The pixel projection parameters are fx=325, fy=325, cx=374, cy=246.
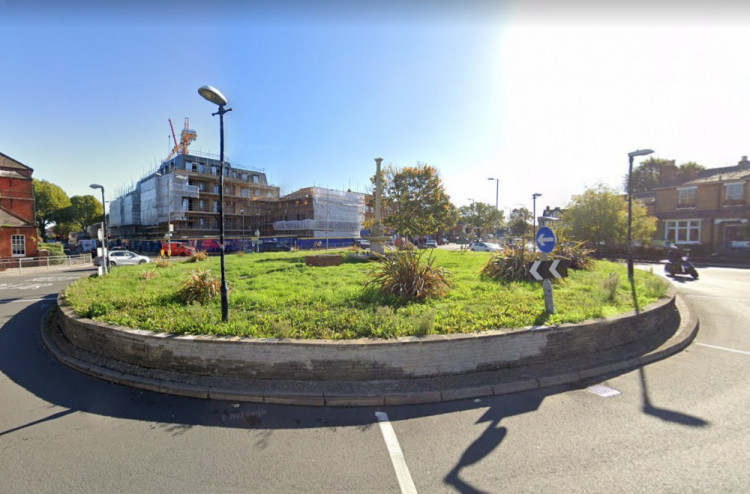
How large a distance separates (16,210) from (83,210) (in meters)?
35.2

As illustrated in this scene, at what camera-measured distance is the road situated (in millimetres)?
2811

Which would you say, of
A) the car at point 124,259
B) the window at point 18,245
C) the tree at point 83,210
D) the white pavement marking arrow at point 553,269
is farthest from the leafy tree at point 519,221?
the tree at point 83,210

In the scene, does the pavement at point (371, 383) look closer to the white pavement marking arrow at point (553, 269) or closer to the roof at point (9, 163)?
the white pavement marking arrow at point (553, 269)

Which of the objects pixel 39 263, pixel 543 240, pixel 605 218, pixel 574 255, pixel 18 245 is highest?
pixel 605 218

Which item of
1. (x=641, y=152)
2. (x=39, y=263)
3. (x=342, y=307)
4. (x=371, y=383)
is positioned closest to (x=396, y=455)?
(x=371, y=383)

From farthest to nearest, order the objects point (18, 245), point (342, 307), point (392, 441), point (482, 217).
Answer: point (482, 217)
point (18, 245)
point (342, 307)
point (392, 441)

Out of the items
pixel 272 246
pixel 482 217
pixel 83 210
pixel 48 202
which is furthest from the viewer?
pixel 482 217

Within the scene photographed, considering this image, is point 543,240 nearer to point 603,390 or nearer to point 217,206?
point 603,390

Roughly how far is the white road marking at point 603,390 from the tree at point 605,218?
22.7 meters

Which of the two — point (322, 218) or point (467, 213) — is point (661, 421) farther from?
point (467, 213)

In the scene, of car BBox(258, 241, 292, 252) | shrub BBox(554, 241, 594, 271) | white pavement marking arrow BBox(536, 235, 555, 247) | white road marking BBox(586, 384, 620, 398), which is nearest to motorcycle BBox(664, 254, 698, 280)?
shrub BBox(554, 241, 594, 271)

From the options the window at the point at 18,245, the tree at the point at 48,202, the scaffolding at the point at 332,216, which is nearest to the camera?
the window at the point at 18,245

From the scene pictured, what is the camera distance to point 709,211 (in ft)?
92.8

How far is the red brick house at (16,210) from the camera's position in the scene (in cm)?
2416
